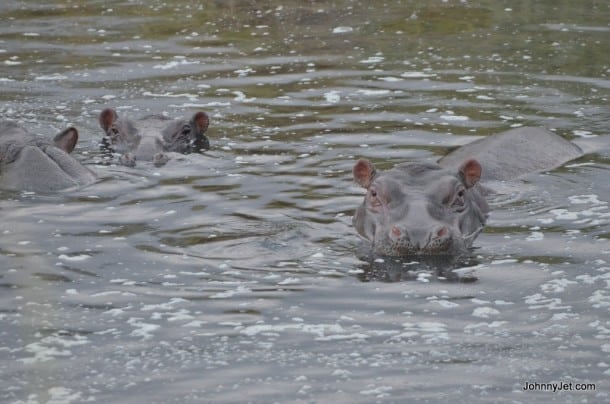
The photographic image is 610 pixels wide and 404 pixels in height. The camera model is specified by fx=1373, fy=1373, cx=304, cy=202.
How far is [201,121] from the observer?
44.0 ft

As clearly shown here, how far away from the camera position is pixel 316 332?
8.03m

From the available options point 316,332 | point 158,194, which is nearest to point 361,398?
point 316,332

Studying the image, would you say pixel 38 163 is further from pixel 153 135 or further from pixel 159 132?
pixel 159 132

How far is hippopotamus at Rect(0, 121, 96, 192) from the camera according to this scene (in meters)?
11.4

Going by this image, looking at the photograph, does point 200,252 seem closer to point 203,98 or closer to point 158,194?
point 158,194

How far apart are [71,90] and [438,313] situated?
328 inches

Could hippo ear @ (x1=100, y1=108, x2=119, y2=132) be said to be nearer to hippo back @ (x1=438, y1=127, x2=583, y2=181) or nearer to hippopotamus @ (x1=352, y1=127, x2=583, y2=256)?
hippo back @ (x1=438, y1=127, x2=583, y2=181)

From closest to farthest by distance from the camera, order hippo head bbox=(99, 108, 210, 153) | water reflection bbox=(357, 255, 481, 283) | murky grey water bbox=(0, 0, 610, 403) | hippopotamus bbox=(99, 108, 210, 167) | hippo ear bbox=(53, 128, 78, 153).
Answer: murky grey water bbox=(0, 0, 610, 403), water reflection bbox=(357, 255, 481, 283), hippo ear bbox=(53, 128, 78, 153), hippopotamus bbox=(99, 108, 210, 167), hippo head bbox=(99, 108, 210, 153)

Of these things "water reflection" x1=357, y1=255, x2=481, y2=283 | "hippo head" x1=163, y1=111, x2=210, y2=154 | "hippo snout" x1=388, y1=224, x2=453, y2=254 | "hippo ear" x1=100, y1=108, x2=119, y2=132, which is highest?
"hippo ear" x1=100, y1=108, x2=119, y2=132

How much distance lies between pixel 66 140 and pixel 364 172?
323 centimetres

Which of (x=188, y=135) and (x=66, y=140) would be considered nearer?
(x=66, y=140)

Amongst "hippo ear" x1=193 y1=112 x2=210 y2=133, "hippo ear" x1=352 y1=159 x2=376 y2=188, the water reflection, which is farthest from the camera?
"hippo ear" x1=193 y1=112 x2=210 y2=133

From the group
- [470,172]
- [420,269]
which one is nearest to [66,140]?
[470,172]

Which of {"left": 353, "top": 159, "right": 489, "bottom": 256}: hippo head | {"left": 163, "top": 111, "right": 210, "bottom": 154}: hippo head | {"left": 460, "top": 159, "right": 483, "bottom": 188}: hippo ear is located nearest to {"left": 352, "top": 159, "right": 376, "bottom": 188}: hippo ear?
{"left": 353, "top": 159, "right": 489, "bottom": 256}: hippo head
